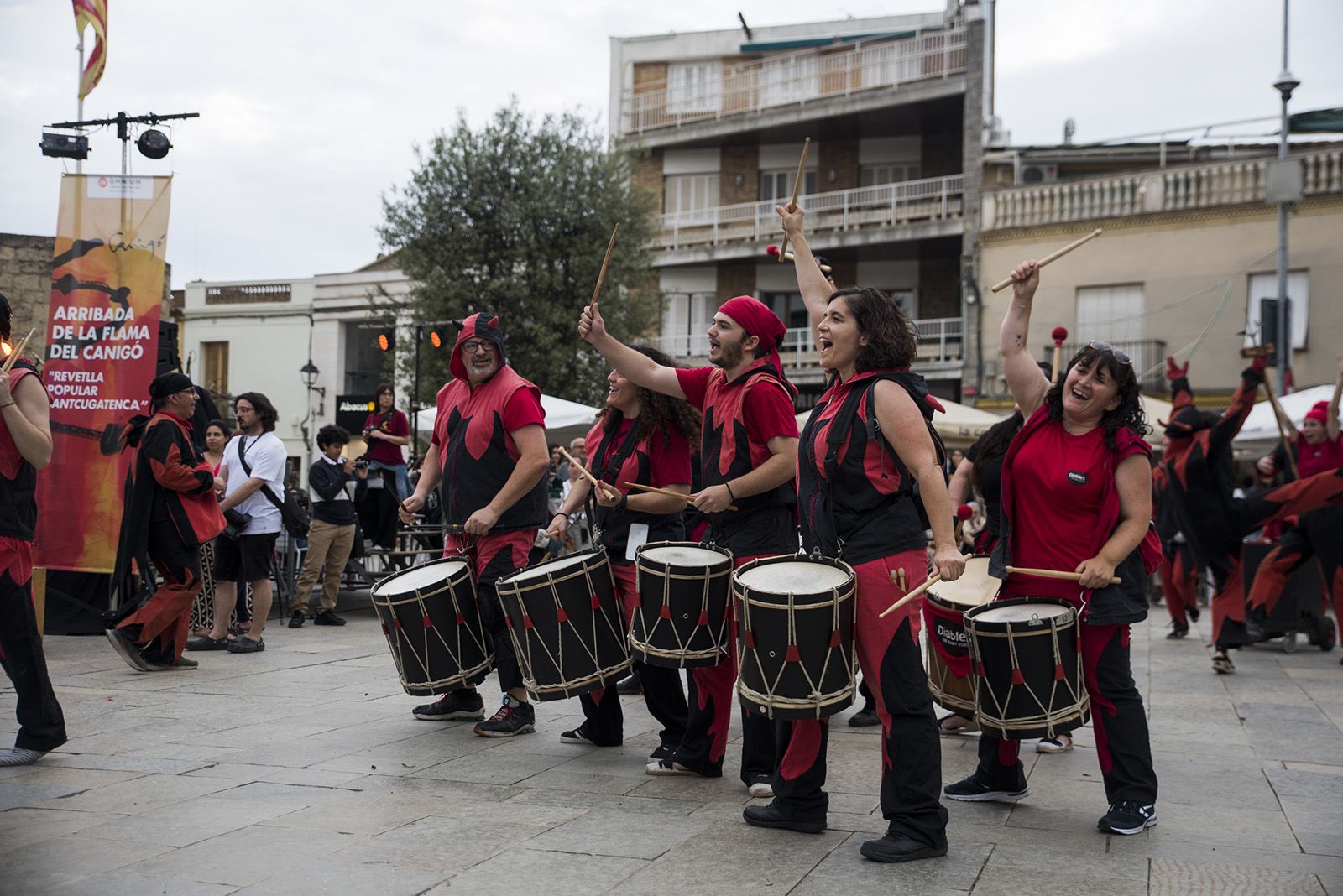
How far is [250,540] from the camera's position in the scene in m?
9.58

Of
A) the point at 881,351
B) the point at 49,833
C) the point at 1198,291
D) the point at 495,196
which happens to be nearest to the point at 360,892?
the point at 49,833

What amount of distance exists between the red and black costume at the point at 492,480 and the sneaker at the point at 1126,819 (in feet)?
9.27

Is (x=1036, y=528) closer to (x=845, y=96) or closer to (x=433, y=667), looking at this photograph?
(x=433, y=667)

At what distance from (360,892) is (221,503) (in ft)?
21.2

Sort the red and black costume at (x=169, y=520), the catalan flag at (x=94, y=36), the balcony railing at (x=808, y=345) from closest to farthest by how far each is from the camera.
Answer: the red and black costume at (x=169, y=520) → the catalan flag at (x=94, y=36) → the balcony railing at (x=808, y=345)

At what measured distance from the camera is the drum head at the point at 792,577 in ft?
14.0

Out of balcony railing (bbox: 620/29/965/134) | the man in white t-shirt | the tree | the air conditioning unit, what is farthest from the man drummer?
balcony railing (bbox: 620/29/965/134)

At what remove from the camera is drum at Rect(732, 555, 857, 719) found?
423 cm

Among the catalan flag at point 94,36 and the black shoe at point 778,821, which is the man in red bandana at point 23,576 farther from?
the catalan flag at point 94,36

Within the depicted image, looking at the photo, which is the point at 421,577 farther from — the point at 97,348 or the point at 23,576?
the point at 97,348

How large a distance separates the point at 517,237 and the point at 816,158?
10.9 meters

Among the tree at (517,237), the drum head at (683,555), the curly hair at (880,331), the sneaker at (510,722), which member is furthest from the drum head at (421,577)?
the tree at (517,237)

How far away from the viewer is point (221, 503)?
31.3 feet

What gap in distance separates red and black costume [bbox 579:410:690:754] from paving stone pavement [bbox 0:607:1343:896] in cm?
21
